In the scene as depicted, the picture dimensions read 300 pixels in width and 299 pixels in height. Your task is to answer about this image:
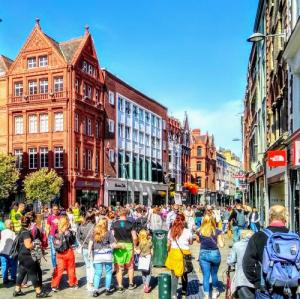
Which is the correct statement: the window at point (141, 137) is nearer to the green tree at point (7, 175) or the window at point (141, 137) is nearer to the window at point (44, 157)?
the window at point (44, 157)

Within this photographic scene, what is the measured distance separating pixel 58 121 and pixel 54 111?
1.02m

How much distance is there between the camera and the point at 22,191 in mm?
43094

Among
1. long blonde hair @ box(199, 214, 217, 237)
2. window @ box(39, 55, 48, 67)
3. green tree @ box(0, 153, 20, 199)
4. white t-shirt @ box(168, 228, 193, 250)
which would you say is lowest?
white t-shirt @ box(168, 228, 193, 250)

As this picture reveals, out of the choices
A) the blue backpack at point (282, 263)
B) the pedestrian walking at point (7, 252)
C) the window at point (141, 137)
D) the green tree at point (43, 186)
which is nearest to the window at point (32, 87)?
the green tree at point (43, 186)

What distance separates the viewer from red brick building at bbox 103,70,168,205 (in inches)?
1955

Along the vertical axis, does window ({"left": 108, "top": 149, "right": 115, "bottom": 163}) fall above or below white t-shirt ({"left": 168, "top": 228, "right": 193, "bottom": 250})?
above

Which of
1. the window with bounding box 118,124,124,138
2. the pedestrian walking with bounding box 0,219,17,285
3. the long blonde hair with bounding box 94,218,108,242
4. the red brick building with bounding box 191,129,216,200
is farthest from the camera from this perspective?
the red brick building with bounding box 191,129,216,200

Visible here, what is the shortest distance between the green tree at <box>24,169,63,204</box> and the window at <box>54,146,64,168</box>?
9.19ft

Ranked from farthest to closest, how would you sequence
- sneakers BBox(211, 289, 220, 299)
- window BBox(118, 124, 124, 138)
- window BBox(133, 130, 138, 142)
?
1. window BBox(133, 130, 138, 142)
2. window BBox(118, 124, 124, 138)
3. sneakers BBox(211, 289, 220, 299)

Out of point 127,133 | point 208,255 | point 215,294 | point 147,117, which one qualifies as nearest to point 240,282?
point 208,255

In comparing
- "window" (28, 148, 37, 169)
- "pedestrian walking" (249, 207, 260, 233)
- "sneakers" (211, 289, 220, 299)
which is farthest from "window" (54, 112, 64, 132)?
"sneakers" (211, 289, 220, 299)

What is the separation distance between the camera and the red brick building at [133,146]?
49.7 meters

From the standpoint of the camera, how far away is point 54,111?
43.0 metres

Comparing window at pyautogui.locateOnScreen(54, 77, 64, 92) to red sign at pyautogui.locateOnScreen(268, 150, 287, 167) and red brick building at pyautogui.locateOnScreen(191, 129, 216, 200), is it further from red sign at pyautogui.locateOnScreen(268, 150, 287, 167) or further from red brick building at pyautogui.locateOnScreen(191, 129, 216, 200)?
red brick building at pyautogui.locateOnScreen(191, 129, 216, 200)
